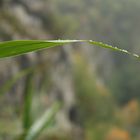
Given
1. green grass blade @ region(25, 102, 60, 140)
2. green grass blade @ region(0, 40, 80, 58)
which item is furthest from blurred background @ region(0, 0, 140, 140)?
green grass blade @ region(0, 40, 80, 58)

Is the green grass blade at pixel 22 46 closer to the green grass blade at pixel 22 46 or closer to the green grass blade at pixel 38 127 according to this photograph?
the green grass blade at pixel 22 46

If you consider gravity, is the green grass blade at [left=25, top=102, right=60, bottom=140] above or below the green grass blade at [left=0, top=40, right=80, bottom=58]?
above

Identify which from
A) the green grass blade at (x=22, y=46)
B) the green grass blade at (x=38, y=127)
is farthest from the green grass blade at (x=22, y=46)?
the green grass blade at (x=38, y=127)

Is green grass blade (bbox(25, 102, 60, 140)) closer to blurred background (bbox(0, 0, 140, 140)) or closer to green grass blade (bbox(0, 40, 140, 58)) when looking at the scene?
blurred background (bbox(0, 0, 140, 140))

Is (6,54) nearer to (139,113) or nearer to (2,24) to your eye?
(2,24)

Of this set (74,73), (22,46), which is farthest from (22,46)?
(74,73)

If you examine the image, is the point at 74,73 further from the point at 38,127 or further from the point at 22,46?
the point at 22,46

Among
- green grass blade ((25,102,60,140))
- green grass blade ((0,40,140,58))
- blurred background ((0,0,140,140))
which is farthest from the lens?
blurred background ((0,0,140,140))

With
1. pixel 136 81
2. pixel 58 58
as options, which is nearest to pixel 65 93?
pixel 58 58

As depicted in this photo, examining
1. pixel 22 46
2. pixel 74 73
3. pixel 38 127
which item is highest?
pixel 74 73
